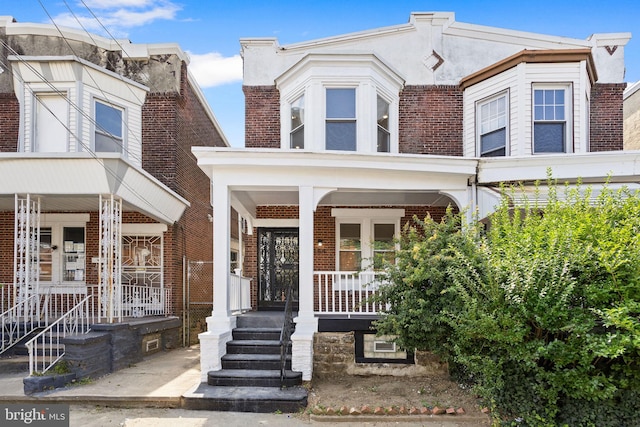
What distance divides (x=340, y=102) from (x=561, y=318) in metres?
7.09

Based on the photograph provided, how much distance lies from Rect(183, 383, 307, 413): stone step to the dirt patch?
0.29 metres

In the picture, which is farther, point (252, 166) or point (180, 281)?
point (180, 281)

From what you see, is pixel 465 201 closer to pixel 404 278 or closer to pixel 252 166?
pixel 404 278

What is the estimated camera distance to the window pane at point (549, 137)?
34.6 feet

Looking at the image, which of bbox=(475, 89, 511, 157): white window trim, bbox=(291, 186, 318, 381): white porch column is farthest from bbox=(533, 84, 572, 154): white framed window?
bbox=(291, 186, 318, 381): white porch column

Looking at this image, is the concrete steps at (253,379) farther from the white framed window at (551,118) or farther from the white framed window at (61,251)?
the white framed window at (551,118)

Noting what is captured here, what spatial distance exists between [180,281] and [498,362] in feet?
31.5

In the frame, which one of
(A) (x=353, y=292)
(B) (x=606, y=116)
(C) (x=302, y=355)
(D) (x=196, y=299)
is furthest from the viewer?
(D) (x=196, y=299)

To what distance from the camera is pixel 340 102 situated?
10734 mm

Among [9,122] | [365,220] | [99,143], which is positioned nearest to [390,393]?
[365,220]

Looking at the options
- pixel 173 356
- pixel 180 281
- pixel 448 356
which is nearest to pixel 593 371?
pixel 448 356

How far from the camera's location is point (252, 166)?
8367 mm

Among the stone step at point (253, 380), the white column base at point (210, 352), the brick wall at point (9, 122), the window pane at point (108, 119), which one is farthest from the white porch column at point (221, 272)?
the brick wall at point (9, 122)

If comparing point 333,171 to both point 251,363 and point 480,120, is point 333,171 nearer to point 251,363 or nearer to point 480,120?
point 251,363
